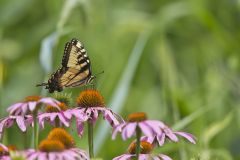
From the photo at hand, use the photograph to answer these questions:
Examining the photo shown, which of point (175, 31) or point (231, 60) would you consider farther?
point (175, 31)

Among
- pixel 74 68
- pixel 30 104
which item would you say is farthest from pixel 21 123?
pixel 74 68

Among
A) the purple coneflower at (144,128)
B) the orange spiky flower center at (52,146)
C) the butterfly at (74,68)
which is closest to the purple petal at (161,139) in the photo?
the purple coneflower at (144,128)

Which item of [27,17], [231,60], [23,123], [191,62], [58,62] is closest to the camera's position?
[23,123]

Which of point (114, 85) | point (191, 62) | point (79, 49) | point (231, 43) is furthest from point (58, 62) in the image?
point (191, 62)

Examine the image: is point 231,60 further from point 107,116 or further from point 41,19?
point 107,116

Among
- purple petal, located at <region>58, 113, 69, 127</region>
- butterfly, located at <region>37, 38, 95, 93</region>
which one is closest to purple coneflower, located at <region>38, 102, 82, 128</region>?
purple petal, located at <region>58, 113, 69, 127</region>

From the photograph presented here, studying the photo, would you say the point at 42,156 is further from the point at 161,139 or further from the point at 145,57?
the point at 145,57
